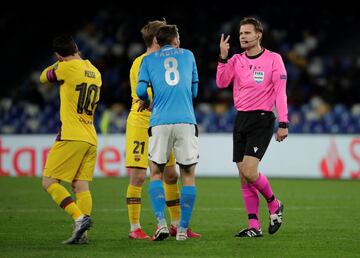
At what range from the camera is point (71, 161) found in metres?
8.70

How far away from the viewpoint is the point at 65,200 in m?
8.57

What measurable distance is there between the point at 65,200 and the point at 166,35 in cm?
193

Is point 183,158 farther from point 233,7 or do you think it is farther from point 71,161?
point 233,7

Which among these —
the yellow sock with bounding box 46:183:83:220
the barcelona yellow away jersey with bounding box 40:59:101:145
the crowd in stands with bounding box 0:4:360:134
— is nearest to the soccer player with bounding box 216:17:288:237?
the barcelona yellow away jersey with bounding box 40:59:101:145

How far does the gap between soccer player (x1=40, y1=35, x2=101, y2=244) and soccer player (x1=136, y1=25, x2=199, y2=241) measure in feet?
1.97

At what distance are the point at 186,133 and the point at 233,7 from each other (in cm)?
2075

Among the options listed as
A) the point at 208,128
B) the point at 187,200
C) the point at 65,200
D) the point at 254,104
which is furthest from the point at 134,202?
the point at 208,128

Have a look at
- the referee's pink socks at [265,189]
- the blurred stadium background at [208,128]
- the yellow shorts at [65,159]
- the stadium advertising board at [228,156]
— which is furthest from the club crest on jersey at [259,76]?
the stadium advertising board at [228,156]

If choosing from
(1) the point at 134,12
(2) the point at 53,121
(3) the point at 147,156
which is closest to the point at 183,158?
(3) the point at 147,156

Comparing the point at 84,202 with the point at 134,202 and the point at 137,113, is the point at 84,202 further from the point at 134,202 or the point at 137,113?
the point at 137,113

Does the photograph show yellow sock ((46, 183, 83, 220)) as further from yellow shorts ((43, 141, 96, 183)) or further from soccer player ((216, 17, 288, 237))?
soccer player ((216, 17, 288, 237))

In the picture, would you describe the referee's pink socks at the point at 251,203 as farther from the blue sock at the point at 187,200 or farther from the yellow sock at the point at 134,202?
the yellow sock at the point at 134,202

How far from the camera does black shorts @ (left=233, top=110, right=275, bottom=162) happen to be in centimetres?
919

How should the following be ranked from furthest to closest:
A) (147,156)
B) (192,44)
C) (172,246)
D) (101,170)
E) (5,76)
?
(5,76)
(192,44)
(101,170)
(147,156)
(172,246)
